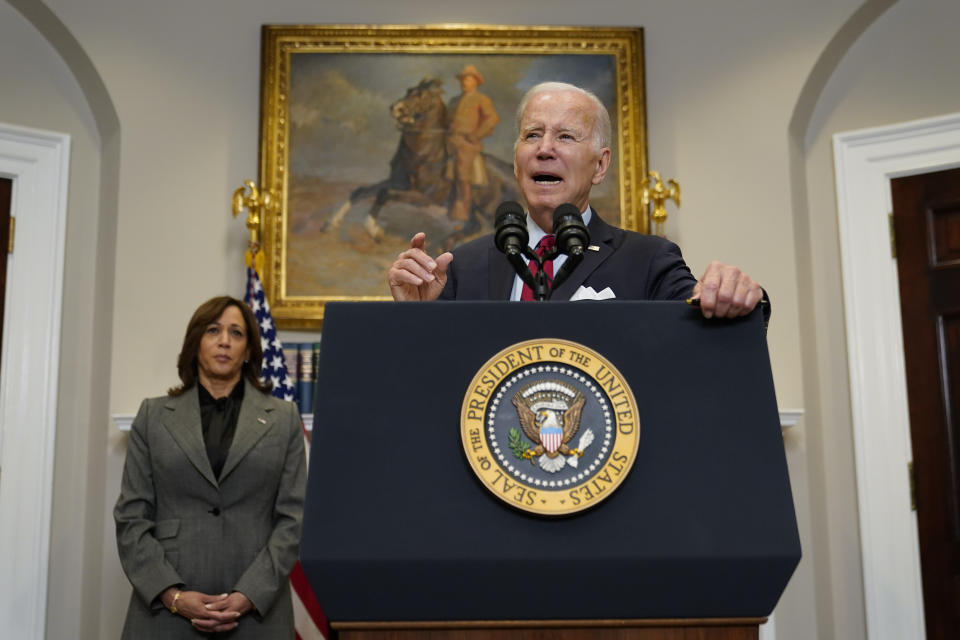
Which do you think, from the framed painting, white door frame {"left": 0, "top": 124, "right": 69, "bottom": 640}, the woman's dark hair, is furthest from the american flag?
white door frame {"left": 0, "top": 124, "right": 69, "bottom": 640}

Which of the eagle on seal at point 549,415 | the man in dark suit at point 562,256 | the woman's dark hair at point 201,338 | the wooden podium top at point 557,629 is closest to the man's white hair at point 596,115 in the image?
the man in dark suit at point 562,256

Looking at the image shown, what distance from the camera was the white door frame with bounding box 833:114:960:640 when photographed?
198 inches

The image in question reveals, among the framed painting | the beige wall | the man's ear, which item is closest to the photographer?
the man's ear

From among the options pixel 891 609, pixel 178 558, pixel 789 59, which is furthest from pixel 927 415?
pixel 178 558

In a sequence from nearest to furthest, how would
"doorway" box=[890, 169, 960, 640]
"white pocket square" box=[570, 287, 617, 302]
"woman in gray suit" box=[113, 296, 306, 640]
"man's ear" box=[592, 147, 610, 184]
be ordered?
"white pocket square" box=[570, 287, 617, 302] < "man's ear" box=[592, 147, 610, 184] < "woman in gray suit" box=[113, 296, 306, 640] < "doorway" box=[890, 169, 960, 640]

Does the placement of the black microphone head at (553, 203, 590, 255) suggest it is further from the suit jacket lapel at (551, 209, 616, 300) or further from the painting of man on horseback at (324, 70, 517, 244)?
the painting of man on horseback at (324, 70, 517, 244)

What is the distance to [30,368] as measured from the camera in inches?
207

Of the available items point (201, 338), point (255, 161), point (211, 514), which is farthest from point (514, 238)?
point (255, 161)

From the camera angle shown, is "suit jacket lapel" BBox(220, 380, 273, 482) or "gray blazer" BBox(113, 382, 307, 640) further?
"suit jacket lapel" BBox(220, 380, 273, 482)

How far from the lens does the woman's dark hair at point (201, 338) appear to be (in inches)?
167

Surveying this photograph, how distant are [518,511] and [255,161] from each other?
448 cm

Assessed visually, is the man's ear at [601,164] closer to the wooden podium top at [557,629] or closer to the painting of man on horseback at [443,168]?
the wooden podium top at [557,629]

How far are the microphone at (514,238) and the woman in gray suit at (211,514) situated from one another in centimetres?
234

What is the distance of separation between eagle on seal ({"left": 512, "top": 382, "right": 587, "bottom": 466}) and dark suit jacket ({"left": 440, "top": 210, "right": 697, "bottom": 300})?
59 centimetres
